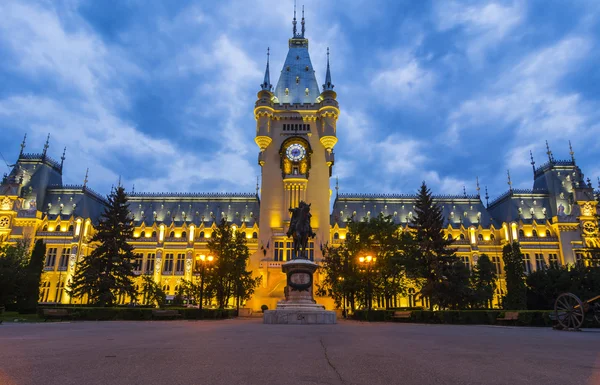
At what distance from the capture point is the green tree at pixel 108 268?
40469 mm

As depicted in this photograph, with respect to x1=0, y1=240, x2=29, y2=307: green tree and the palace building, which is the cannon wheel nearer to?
the palace building

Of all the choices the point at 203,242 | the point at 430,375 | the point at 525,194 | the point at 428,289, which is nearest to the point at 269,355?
the point at 430,375

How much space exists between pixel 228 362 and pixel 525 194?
282ft

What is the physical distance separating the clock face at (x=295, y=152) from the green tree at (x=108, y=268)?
1169 inches

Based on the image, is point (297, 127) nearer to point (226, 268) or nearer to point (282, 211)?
point (282, 211)

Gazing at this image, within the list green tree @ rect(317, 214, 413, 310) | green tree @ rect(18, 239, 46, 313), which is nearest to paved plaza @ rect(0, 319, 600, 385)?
green tree @ rect(317, 214, 413, 310)

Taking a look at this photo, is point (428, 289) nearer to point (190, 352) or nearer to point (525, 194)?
point (190, 352)

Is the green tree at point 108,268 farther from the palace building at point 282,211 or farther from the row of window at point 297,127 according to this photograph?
A: the row of window at point 297,127

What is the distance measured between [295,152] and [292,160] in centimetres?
155

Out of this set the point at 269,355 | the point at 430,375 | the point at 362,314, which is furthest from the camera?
the point at 362,314

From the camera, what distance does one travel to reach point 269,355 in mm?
8641

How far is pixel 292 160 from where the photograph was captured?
2618 inches

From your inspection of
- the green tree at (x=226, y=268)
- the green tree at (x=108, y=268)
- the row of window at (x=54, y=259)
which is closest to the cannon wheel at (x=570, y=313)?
the green tree at (x=226, y=268)

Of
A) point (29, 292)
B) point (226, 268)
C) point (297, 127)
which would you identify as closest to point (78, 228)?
point (29, 292)
